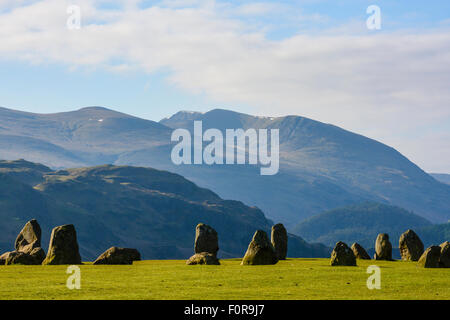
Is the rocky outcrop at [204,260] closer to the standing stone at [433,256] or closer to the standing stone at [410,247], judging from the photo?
the standing stone at [433,256]

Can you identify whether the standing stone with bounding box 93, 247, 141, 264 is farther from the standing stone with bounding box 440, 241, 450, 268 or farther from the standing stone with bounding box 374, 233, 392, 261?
the standing stone with bounding box 374, 233, 392, 261

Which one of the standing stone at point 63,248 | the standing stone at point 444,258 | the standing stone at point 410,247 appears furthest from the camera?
the standing stone at point 410,247

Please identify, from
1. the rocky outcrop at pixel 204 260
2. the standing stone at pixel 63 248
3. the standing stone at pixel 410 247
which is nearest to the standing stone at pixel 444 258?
the rocky outcrop at pixel 204 260

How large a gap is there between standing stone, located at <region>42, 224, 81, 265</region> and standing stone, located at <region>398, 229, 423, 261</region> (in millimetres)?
35361

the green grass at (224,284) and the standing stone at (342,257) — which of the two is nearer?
the green grass at (224,284)

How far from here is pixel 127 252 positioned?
56.3 meters

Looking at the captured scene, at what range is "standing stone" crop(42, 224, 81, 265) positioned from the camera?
53.9m

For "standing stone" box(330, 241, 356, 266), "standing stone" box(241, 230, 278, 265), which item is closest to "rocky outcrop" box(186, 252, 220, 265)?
"standing stone" box(241, 230, 278, 265)

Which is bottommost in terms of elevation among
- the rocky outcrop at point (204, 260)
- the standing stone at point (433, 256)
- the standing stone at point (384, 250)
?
the standing stone at point (384, 250)

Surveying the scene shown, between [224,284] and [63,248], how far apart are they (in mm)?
21567

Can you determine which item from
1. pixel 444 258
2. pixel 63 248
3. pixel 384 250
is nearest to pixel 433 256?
pixel 444 258

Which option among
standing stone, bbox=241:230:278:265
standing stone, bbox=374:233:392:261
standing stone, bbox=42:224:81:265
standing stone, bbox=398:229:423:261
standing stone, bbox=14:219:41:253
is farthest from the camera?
standing stone, bbox=398:229:423:261

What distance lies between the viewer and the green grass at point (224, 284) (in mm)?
31094

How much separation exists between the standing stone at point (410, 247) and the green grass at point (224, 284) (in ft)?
80.4
